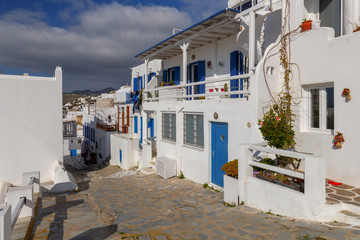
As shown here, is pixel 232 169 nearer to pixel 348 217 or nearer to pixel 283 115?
pixel 283 115

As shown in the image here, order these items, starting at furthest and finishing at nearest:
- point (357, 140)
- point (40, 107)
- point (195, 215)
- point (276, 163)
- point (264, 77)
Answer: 1. point (40, 107)
2. point (264, 77)
3. point (276, 163)
4. point (195, 215)
5. point (357, 140)

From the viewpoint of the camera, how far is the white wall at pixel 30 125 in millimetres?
11609

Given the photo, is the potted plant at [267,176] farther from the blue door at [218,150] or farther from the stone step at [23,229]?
the stone step at [23,229]

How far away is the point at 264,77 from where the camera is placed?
8.20 m

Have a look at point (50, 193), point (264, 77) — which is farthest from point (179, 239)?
point (50, 193)

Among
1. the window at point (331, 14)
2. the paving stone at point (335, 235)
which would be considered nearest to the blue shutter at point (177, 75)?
the window at point (331, 14)

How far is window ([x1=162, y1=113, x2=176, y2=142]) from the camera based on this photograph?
13586 millimetres

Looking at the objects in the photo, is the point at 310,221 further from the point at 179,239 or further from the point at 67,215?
the point at 67,215

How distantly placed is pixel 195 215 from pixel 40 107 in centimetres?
912

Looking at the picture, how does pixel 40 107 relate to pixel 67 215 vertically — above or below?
above

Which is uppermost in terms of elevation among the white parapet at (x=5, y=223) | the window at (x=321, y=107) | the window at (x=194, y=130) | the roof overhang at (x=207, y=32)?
the roof overhang at (x=207, y=32)

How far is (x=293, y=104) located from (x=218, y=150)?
10.7ft

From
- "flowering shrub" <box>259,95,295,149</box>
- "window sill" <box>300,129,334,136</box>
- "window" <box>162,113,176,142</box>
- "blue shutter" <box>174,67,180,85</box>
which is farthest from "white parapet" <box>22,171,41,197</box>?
"blue shutter" <box>174,67,180,85</box>

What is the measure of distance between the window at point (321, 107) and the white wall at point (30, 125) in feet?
35.1
